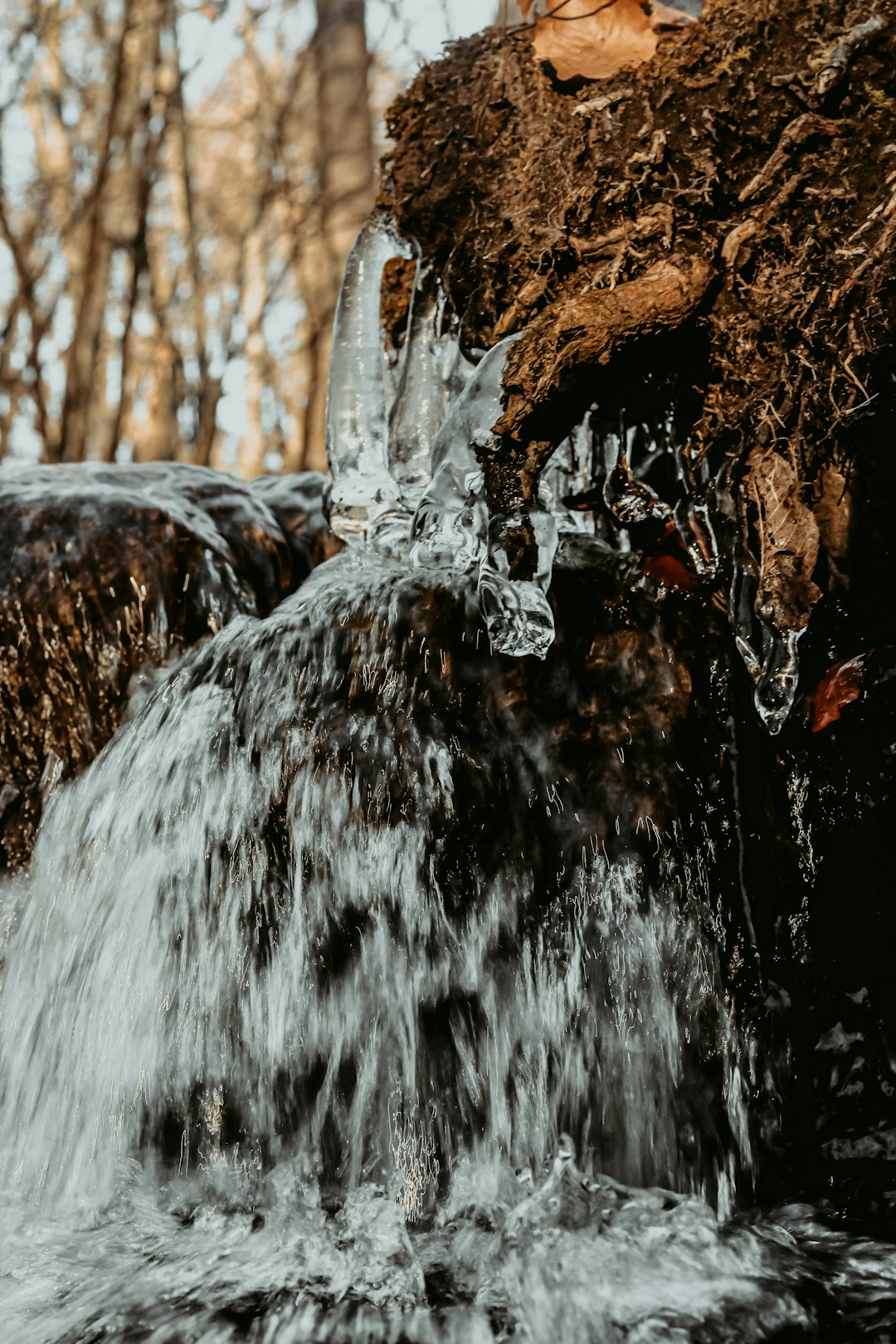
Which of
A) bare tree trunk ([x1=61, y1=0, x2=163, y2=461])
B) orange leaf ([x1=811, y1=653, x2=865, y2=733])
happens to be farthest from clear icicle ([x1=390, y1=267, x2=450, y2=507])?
bare tree trunk ([x1=61, y1=0, x2=163, y2=461])

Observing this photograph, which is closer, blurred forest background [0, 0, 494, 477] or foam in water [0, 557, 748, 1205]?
foam in water [0, 557, 748, 1205]

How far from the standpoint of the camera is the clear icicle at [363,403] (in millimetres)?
2826

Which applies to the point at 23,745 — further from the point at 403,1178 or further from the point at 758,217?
the point at 758,217

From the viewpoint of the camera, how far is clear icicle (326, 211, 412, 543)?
9.27ft

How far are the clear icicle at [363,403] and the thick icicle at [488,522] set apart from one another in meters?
0.65

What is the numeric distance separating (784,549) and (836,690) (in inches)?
11.3

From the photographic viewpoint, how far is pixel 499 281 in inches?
98.7

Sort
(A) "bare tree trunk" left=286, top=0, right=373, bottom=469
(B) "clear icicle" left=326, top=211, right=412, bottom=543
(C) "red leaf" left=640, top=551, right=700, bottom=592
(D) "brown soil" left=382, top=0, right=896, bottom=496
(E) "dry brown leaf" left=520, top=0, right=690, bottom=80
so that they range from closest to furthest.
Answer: (D) "brown soil" left=382, top=0, right=896, bottom=496, (C) "red leaf" left=640, top=551, right=700, bottom=592, (E) "dry brown leaf" left=520, top=0, right=690, bottom=80, (B) "clear icicle" left=326, top=211, right=412, bottom=543, (A) "bare tree trunk" left=286, top=0, right=373, bottom=469

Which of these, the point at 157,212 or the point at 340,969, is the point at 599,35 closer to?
the point at 340,969

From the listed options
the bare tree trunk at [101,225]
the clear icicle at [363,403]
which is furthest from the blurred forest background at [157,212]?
the clear icicle at [363,403]

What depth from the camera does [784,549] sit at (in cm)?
202

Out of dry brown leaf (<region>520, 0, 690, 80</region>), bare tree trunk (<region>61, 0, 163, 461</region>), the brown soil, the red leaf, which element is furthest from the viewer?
bare tree trunk (<region>61, 0, 163, 461</region>)

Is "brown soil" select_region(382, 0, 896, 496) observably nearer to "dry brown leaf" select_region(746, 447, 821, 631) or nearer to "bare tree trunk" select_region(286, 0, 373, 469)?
"dry brown leaf" select_region(746, 447, 821, 631)

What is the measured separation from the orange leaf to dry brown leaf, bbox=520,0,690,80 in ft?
4.73
